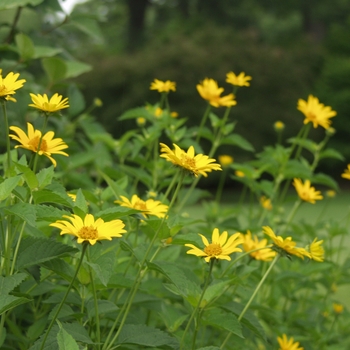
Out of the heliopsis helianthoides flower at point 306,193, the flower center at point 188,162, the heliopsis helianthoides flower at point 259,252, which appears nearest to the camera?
the flower center at point 188,162

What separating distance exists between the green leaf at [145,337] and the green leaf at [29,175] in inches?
8.6

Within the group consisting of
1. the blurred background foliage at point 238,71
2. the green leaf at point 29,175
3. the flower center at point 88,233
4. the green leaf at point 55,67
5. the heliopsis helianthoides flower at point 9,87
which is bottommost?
the blurred background foliage at point 238,71

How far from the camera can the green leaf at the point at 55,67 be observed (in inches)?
57.5

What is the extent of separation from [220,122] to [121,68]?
716 centimetres

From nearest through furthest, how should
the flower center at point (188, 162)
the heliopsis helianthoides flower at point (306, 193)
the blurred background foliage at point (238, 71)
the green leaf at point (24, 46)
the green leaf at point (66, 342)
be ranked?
1. the green leaf at point (66, 342)
2. the flower center at point (188, 162)
3. the heliopsis helianthoides flower at point (306, 193)
4. the green leaf at point (24, 46)
5. the blurred background foliage at point (238, 71)

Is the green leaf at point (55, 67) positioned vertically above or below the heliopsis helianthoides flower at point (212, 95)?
below

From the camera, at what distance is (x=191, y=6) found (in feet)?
49.6

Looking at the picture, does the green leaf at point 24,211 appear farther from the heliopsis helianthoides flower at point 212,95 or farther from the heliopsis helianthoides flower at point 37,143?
the heliopsis helianthoides flower at point 212,95

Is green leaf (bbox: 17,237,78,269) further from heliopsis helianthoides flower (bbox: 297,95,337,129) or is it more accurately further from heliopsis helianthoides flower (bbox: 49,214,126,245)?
heliopsis helianthoides flower (bbox: 297,95,337,129)

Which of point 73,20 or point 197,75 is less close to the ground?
point 73,20

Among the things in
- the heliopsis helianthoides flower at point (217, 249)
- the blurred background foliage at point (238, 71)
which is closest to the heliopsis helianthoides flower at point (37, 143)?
the heliopsis helianthoides flower at point (217, 249)

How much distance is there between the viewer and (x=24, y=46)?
141 centimetres

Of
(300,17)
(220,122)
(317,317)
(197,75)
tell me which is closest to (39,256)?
(220,122)

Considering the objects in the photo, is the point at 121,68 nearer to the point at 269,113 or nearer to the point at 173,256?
the point at 269,113
